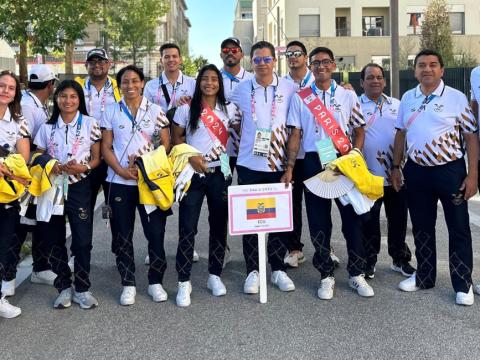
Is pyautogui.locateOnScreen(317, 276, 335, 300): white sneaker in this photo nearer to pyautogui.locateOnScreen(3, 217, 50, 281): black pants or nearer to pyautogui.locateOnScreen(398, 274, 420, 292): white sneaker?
pyautogui.locateOnScreen(398, 274, 420, 292): white sneaker

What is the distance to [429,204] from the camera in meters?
4.79

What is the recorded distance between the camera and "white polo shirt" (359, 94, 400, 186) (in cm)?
516

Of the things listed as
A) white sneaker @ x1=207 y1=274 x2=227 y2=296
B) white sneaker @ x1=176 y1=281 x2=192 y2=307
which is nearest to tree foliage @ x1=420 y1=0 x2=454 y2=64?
white sneaker @ x1=207 y1=274 x2=227 y2=296

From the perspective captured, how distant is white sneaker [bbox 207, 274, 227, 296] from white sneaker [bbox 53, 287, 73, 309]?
118cm

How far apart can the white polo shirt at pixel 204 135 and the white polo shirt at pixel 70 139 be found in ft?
2.31

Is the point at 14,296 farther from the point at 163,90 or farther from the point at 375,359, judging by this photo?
the point at 375,359

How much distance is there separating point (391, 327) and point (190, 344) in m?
1.46

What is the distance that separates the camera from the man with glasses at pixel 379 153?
5160 millimetres

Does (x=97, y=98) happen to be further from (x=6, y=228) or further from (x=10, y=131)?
(x=6, y=228)

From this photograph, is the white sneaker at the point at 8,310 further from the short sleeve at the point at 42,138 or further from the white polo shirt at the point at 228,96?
the white polo shirt at the point at 228,96

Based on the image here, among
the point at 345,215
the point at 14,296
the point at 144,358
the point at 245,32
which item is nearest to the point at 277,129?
the point at 345,215

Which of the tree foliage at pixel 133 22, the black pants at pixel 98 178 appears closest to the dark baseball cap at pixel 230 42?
the black pants at pixel 98 178

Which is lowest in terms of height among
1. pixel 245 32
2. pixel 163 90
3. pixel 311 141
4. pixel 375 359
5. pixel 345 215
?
→ pixel 375 359

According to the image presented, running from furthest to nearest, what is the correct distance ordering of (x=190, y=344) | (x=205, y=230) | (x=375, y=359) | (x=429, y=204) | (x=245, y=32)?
(x=245, y=32) → (x=205, y=230) → (x=429, y=204) → (x=190, y=344) → (x=375, y=359)
